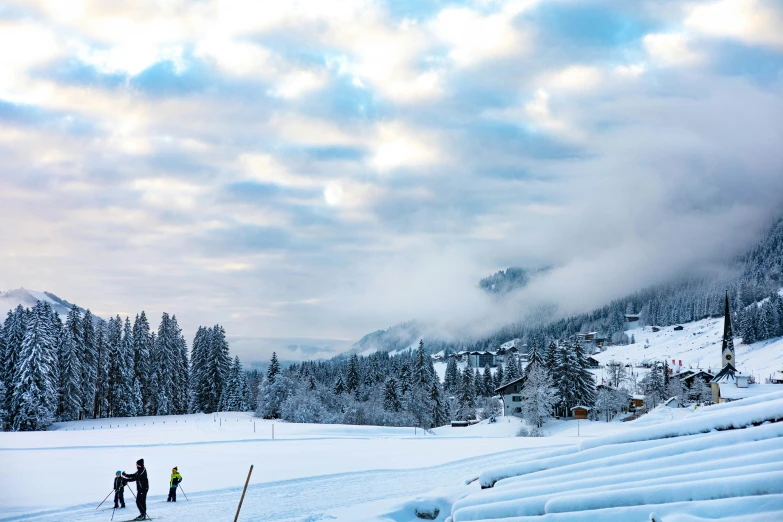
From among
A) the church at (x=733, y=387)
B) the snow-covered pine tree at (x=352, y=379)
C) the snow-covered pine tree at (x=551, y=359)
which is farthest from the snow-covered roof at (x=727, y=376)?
the snow-covered pine tree at (x=352, y=379)

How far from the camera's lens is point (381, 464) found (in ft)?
110

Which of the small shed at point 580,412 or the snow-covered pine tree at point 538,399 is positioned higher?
the snow-covered pine tree at point 538,399

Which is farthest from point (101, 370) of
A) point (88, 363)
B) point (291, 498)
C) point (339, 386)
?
point (291, 498)

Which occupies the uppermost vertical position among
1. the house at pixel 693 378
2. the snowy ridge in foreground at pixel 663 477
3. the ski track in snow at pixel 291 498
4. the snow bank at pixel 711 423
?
the snow bank at pixel 711 423

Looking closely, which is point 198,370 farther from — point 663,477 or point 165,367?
point 663,477

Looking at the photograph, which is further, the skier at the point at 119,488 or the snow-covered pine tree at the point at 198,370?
the snow-covered pine tree at the point at 198,370

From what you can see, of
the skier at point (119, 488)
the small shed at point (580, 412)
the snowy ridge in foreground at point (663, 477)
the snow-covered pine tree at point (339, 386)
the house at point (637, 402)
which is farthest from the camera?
the snow-covered pine tree at point (339, 386)

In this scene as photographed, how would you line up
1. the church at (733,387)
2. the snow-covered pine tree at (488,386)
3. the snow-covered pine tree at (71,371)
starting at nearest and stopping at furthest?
the church at (733,387) → the snow-covered pine tree at (71,371) → the snow-covered pine tree at (488,386)

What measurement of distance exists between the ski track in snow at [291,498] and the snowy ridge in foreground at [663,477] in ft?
11.6

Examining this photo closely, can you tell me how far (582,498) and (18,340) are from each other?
71.9m

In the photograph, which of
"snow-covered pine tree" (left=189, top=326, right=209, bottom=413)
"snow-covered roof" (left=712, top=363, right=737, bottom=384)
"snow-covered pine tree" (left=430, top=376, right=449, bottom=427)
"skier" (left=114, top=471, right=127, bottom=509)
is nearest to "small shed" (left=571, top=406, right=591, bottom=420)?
"snow-covered roof" (left=712, top=363, right=737, bottom=384)

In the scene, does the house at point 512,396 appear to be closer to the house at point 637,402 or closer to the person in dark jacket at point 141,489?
the house at point 637,402

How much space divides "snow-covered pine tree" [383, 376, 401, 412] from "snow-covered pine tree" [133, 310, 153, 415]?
3499 cm

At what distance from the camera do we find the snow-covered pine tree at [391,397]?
91.5 meters
